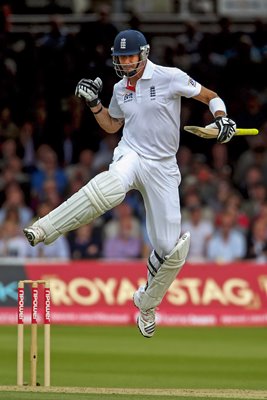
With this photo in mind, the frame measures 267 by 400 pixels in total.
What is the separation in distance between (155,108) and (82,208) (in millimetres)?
843

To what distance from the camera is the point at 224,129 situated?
7566 millimetres

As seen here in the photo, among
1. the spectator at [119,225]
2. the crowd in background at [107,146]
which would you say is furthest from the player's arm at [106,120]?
the spectator at [119,225]

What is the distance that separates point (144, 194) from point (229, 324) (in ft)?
16.9

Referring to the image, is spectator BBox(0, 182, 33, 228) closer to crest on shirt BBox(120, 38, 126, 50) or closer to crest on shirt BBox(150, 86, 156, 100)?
crest on shirt BBox(150, 86, 156, 100)

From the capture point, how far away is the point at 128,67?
7820 mm

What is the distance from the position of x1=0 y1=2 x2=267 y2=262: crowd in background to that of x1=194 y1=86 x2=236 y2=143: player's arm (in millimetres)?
5171

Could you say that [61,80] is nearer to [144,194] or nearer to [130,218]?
[130,218]

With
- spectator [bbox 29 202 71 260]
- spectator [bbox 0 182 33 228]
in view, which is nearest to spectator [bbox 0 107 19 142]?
spectator [bbox 0 182 33 228]

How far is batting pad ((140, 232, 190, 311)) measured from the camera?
8.03 meters

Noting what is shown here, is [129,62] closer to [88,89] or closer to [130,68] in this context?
[130,68]

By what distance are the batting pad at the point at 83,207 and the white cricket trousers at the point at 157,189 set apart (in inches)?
8.5

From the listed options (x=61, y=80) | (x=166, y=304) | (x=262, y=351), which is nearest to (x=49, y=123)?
(x=61, y=80)

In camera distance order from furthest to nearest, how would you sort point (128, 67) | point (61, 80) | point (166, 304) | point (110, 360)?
point (61, 80) < point (166, 304) < point (110, 360) < point (128, 67)

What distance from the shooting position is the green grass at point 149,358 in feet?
28.6
